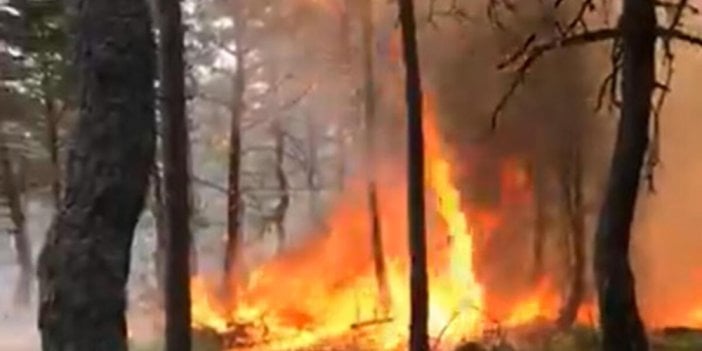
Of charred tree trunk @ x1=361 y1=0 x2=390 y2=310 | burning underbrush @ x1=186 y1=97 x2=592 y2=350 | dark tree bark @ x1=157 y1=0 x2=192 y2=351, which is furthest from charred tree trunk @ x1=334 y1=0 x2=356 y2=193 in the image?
dark tree bark @ x1=157 y1=0 x2=192 y2=351

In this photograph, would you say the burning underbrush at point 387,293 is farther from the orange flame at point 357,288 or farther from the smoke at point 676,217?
the smoke at point 676,217

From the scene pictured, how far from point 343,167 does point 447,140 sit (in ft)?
24.2

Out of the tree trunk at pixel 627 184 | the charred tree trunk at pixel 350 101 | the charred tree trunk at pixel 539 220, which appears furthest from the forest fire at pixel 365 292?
the tree trunk at pixel 627 184

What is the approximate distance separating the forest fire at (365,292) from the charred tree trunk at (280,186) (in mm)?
3644

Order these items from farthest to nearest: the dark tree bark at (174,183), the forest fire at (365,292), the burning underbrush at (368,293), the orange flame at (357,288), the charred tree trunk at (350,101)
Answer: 1. the charred tree trunk at (350,101)
2. the orange flame at (357,288)
3. the forest fire at (365,292)
4. the burning underbrush at (368,293)
5. the dark tree bark at (174,183)

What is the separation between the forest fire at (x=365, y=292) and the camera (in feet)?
75.9

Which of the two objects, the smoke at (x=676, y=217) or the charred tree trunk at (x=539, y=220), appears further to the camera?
the smoke at (x=676, y=217)

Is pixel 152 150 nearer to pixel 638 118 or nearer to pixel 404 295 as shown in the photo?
pixel 638 118

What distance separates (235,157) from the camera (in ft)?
89.6

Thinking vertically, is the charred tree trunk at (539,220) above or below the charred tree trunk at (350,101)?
below

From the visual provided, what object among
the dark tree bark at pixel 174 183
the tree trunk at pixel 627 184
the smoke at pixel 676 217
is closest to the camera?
the tree trunk at pixel 627 184

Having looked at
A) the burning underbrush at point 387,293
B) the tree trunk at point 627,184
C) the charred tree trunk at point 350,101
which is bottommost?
the burning underbrush at point 387,293

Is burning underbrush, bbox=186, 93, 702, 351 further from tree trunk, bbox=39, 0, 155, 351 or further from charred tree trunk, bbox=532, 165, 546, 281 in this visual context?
tree trunk, bbox=39, 0, 155, 351

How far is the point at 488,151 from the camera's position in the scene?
24.2m
